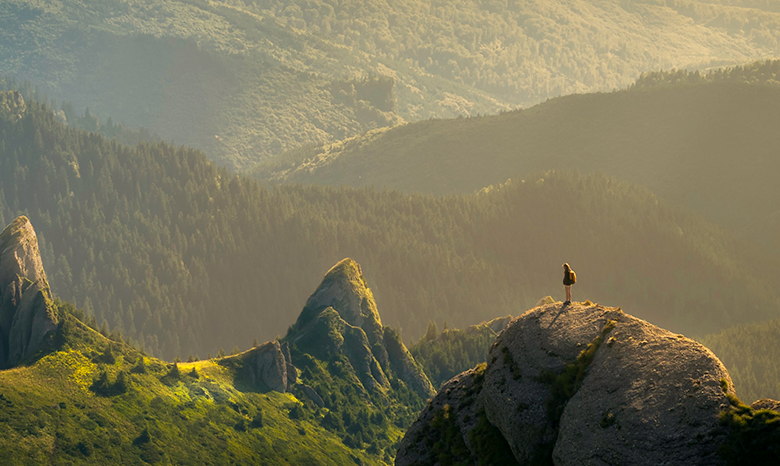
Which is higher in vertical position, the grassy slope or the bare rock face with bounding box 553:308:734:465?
the bare rock face with bounding box 553:308:734:465

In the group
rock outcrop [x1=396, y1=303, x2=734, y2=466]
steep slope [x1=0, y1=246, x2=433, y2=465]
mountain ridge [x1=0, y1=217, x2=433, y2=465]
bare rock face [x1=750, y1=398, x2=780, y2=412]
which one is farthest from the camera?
mountain ridge [x1=0, y1=217, x2=433, y2=465]

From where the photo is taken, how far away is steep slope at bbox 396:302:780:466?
7331cm

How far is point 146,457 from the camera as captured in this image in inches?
6964

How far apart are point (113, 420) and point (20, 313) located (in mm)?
23358

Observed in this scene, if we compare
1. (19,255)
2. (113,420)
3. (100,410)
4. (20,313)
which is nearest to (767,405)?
(113,420)

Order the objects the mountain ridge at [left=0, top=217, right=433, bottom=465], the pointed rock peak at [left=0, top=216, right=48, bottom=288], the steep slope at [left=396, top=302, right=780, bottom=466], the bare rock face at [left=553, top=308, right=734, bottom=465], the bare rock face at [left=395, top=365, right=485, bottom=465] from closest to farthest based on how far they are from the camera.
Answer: the bare rock face at [left=553, top=308, right=734, bottom=465], the steep slope at [left=396, top=302, right=780, bottom=466], the bare rock face at [left=395, top=365, right=485, bottom=465], the mountain ridge at [left=0, top=217, right=433, bottom=465], the pointed rock peak at [left=0, top=216, right=48, bottom=288]

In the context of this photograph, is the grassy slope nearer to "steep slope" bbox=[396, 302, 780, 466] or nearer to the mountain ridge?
the mountain ridge

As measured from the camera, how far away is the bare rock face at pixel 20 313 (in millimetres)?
178375

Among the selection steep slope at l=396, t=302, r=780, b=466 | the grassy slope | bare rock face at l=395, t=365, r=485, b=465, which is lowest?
the grassy slope

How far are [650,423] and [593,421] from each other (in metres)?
5.28

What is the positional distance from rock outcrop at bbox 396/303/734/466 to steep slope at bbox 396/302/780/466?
84 millimetres

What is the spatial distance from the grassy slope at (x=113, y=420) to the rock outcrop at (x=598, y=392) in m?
92.3

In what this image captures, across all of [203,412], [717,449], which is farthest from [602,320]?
[203,412]

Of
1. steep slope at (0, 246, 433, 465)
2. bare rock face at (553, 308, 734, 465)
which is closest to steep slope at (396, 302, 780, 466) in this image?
bare rock face at (553, 308, 734, 465)
